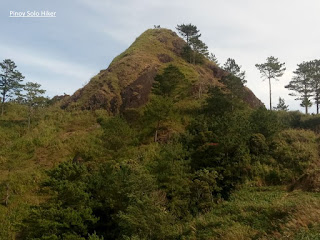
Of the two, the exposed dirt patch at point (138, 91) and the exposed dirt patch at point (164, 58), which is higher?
the exposed dirt patch at point (164, 58)

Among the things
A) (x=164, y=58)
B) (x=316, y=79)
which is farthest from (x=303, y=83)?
(x=164, y=58)

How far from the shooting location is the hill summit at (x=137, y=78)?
38.8m

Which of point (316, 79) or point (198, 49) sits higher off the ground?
point (198, 49)

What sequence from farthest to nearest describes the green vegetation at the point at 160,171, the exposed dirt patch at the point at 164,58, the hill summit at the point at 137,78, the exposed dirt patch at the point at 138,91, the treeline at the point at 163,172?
the exposed dirt patch at the point at 164,58 → the hill summit at the point at 137,78 → the exposed dirt patch at the point at 138,91 → the treeline at the point at 163,172 → the green vegetation at the point at 160,171

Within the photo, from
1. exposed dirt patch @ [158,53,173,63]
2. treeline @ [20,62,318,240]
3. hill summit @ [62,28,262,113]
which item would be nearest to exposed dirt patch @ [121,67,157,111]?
hill summit @ [62,28,262,113]

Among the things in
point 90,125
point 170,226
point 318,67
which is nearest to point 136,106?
point 90,125

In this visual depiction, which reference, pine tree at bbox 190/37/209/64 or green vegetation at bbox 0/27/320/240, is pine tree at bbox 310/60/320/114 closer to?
green vegetation at bbox 0/27/320/240

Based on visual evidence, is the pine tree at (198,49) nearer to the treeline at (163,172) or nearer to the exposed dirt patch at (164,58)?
the exposed dirt patch at (164,58)

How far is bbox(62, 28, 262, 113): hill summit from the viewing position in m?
38.8

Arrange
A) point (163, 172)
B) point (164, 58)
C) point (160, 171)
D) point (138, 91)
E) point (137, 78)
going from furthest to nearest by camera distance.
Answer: point (164, 58), point (137, 78), point (138, 91), point (160, 171), point (163, 172)

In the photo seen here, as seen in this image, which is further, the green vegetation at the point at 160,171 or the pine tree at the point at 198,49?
the pine tree at the point at 198,49

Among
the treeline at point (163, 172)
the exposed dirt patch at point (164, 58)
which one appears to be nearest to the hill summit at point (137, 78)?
the exposed dirt patch at point (164, 58)

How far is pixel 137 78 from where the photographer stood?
4119 cm

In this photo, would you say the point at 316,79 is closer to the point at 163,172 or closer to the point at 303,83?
the point at 303,83
